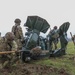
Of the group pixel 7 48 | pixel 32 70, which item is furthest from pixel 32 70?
pixel 7 48

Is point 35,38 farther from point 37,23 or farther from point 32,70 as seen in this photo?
point 32,70

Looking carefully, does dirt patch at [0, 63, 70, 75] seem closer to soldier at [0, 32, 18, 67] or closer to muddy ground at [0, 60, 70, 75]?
muddy ground at [0, 60, 70, 75]

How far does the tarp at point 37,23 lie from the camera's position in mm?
18156

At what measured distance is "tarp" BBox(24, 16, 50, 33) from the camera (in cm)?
1816

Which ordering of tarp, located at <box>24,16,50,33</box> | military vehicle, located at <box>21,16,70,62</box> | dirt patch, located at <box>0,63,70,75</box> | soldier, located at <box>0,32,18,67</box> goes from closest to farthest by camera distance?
soldier, located at <box>0,32,18,67</box>, dirt patch, located at <box>0,63,70,75</box>, military vehicle, located at <box>21,16,70,62</box>, tarp, located at <box>24,16,50,33</box>

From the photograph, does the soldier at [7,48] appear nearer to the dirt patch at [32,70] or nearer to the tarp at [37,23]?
the dirt patch at [32,70]

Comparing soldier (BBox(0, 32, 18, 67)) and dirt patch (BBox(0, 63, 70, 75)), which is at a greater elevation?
soldier (BBox(0, 32, 18, 67))

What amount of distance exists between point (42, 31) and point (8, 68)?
16.3 feet

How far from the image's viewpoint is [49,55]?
18.9 m

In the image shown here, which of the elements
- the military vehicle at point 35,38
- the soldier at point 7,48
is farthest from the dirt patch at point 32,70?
the military vehicle at point 35,38

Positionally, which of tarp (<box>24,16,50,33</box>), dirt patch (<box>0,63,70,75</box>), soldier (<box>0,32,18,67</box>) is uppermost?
tarp (<box>24,16,50,33</box>)

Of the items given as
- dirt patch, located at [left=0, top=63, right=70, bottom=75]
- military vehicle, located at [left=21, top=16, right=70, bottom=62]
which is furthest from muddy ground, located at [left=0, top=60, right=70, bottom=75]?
military vehicle, located at [left=21, top=16, right=70, bottom=62]

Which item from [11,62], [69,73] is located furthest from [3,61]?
[69,73]

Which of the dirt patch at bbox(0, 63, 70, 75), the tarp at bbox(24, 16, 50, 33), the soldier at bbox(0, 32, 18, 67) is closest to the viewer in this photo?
the soldier at bbox(0, 32, 18, 67)
